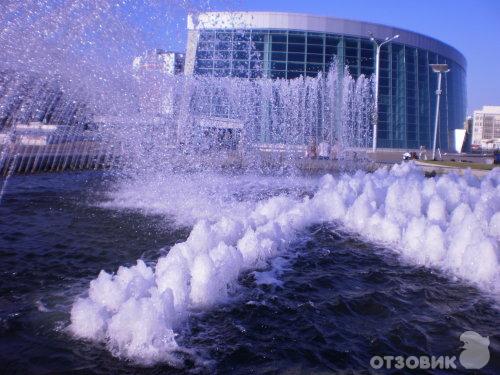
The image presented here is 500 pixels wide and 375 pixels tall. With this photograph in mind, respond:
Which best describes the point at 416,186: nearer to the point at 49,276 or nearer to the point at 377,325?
the point at 377,325

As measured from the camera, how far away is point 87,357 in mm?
3229

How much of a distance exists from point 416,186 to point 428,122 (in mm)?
37209

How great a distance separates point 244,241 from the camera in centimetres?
571

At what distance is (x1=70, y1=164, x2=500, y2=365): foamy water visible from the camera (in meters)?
3.50

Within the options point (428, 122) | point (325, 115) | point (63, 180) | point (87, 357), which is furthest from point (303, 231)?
point (428, 122)

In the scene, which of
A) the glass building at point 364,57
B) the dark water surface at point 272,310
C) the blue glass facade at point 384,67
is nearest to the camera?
the dark water surface at point 272,310

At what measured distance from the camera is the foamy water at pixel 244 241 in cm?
350

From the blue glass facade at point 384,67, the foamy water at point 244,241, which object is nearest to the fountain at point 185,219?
the foamy water at point 244,241
